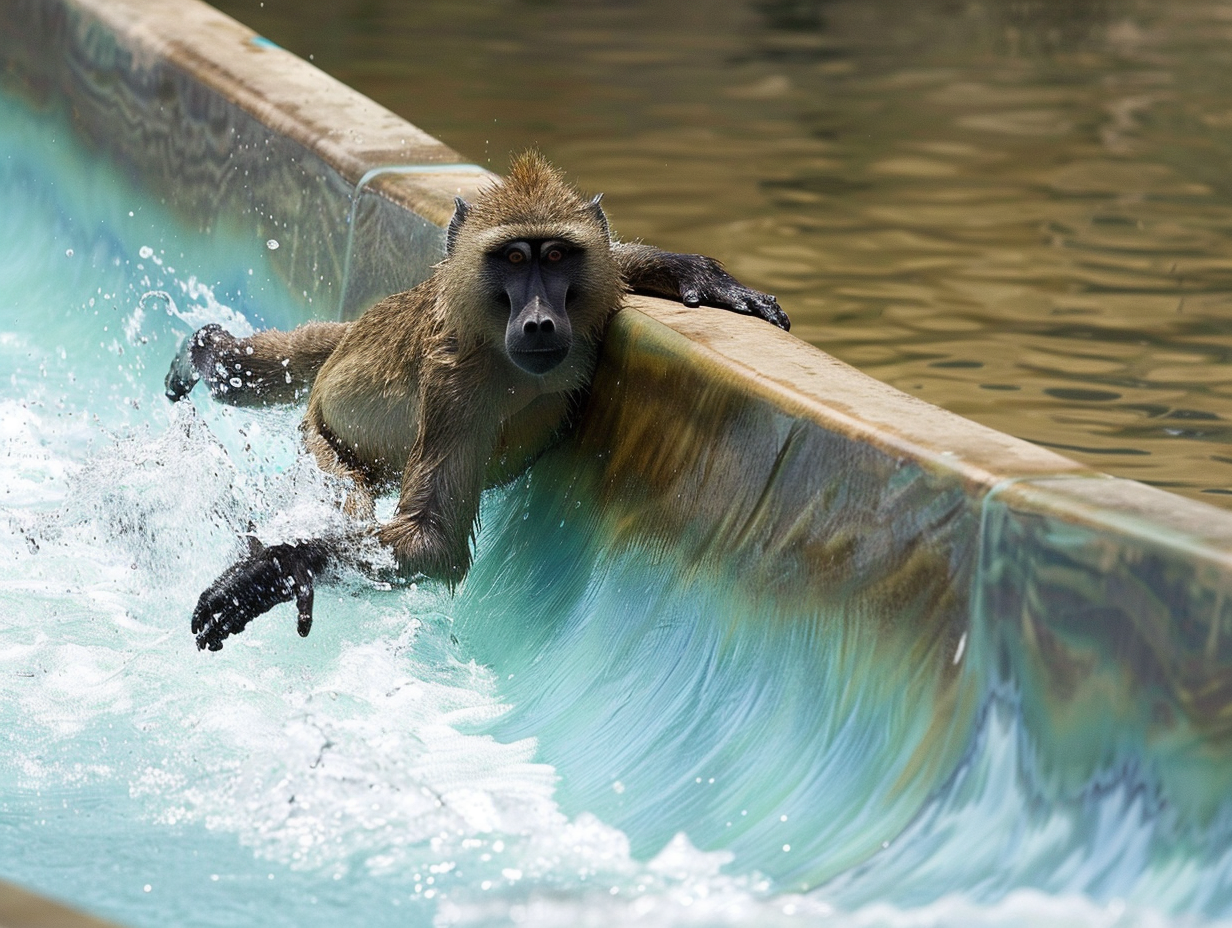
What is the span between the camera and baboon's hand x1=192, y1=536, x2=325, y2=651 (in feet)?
12.1

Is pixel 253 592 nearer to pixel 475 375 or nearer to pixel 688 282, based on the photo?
pixel 475 375

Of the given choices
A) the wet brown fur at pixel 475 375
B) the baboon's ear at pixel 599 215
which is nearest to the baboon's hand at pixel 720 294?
the wet brown fur at pixel 475 375

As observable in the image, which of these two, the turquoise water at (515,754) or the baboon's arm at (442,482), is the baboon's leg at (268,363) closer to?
the turquoise water at (515,754)

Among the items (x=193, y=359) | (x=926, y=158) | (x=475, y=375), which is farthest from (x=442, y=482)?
(x=926, y=158)

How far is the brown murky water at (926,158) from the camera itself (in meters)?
6.30

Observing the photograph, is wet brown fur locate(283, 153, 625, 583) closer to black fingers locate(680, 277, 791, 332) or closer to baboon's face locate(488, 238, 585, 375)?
baboon's face locate(488, 238, 585, 375)

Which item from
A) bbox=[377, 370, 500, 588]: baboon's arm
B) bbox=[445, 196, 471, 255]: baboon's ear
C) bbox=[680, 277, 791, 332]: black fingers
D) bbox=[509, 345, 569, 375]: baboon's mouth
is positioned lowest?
bbox=[377, 370, 500, 588]: baboon's arm

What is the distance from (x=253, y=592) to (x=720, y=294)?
1363 mm

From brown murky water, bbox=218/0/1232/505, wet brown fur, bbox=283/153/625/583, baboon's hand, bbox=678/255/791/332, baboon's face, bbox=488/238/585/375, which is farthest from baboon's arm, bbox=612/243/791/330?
brown murky water, bbox=218/0/1232/505

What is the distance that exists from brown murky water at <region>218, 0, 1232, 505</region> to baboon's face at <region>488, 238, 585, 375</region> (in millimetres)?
2244

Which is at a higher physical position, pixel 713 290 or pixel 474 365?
pixel 713 290

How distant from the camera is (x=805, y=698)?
3.24 metres

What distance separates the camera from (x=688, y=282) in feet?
14.0

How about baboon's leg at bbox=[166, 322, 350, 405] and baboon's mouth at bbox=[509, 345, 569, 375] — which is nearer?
baboon's mouth at bbox=[509, 345, 569, 375]
